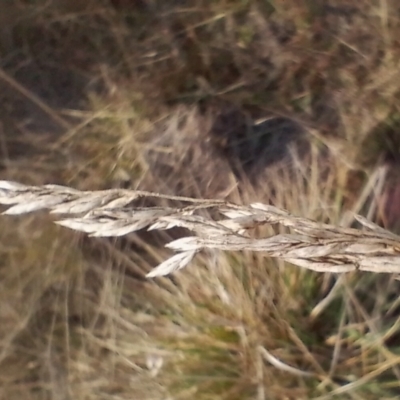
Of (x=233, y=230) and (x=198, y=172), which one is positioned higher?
(x=233, y=230)

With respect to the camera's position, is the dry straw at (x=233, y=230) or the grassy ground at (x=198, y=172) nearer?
the dry straw at (x=233, y=230)

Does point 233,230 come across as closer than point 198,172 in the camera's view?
Yes

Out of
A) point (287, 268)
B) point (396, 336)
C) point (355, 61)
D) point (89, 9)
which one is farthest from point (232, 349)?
point (89, 9)

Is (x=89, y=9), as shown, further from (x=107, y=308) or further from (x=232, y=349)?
(x=232, y=349)

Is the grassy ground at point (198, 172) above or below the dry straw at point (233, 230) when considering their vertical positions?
below
